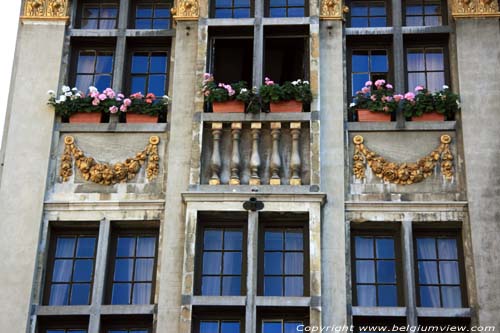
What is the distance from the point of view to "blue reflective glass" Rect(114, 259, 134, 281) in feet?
57.1

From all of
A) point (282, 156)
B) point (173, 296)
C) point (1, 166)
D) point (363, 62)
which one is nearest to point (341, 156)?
point (282, 156)

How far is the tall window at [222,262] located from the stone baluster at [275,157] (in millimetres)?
981

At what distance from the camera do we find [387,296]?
672 inches

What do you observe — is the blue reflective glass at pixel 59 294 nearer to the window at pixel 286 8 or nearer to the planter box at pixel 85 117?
the planter box at pixel 85 117

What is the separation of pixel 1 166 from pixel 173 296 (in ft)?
12.3

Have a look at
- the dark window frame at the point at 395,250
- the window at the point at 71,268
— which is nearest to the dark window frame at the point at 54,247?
the window at the point at 71,268

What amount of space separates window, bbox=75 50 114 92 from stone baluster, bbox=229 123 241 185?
258cm

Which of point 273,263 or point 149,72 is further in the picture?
point 149,72

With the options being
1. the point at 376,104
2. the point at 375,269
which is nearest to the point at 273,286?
the point at 375,269

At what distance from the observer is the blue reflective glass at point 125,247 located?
1766 cm

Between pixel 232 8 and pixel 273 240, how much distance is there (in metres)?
4.53

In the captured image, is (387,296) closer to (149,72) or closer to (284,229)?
(284,229)

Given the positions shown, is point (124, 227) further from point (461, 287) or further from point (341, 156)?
point (461, 287)

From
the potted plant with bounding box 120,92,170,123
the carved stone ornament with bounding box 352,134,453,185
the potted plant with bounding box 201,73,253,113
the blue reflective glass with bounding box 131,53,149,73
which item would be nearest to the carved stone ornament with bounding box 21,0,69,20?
the blue reflective glass with bounding box 131,53,149,73
